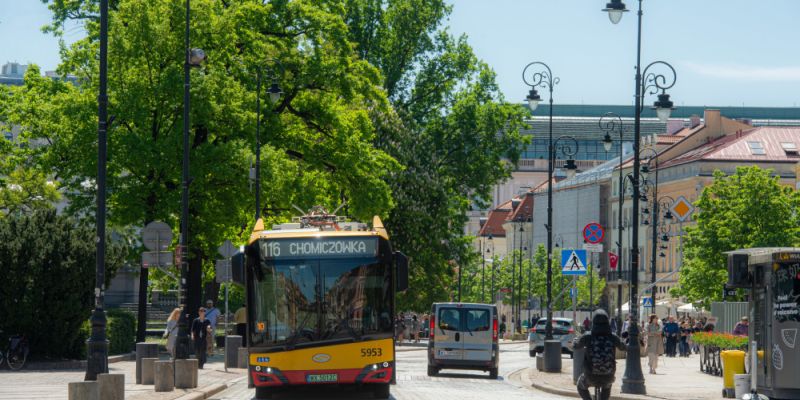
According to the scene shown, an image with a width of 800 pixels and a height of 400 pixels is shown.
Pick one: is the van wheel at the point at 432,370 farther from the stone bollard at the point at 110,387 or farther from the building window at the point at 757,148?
the building window at the point at 757,148

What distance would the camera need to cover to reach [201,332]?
37.7 m

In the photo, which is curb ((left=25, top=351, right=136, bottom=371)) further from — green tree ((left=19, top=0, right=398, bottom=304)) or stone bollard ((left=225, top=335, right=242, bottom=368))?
green tree ((left=19, top=0, right=398, bottom=304))

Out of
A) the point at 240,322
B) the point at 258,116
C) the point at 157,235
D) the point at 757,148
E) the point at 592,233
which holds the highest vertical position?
the point at 757,148

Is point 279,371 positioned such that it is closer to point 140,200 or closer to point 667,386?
point 667,386

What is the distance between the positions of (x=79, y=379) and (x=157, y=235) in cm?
431

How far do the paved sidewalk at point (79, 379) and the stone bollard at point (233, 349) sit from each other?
34cm

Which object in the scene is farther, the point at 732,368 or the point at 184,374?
the point at 184,374

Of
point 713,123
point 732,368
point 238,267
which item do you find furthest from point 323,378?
point 713,123

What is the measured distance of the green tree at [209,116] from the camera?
151ft

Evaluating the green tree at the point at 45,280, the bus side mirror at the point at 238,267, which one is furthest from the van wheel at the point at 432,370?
the bus side mirror at the point at 238,267

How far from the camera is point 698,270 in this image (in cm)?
8219

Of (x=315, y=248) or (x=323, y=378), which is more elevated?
(x=315, y=248)

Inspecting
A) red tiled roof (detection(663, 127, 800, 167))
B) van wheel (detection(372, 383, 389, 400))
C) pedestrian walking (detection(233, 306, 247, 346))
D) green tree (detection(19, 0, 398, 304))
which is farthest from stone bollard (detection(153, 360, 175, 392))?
red tiled roof (detection(663, 127, 800, 167))

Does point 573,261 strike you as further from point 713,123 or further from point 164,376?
point 713,123
